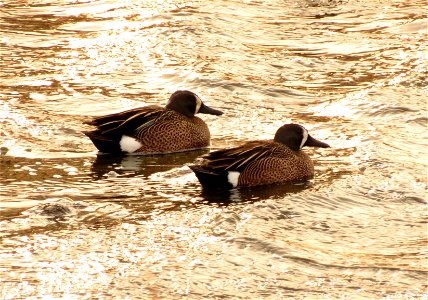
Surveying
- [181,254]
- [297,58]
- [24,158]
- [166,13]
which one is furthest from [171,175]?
[166,13]

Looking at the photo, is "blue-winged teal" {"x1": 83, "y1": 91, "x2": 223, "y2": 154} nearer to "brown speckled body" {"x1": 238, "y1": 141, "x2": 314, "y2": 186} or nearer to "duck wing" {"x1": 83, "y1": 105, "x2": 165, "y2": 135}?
"duck wing" {"x1": 83, "y1": 105, "x2": 165, "y2": 135}

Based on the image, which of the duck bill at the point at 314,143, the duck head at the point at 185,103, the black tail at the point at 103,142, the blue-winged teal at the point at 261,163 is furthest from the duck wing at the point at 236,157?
the duck head at the point at 185,103

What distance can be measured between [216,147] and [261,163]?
1676 millimetres

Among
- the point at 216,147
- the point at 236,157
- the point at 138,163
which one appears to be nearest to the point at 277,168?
the point at 236,157

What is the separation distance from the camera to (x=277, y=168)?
37.3ft

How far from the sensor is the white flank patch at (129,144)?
12375 mm

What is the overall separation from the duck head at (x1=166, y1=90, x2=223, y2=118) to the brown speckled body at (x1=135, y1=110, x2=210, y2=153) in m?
0.07

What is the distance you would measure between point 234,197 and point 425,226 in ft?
6.41

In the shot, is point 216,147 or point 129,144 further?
point 216,147

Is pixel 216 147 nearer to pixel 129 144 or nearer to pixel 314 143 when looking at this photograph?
pixel 129 144

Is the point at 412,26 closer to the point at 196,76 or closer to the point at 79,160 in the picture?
the point at 196,76

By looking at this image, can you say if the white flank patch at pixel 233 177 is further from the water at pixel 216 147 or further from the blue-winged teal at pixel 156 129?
the blue-winged teal at pixel 156 129

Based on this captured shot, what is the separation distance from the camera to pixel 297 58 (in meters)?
16.6

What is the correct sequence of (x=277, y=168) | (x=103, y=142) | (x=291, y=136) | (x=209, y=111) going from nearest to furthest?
(x=277, y=168) < (x=291, y=136) < (x=103, y=142) < (x=209, y=111)
